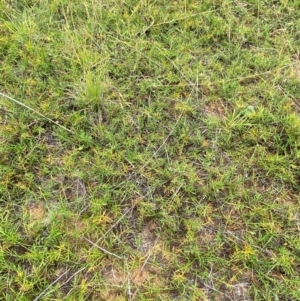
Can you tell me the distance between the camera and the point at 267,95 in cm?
213

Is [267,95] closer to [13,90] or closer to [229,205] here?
[229,205]

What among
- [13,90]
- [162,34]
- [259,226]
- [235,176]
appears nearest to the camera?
[259,226]

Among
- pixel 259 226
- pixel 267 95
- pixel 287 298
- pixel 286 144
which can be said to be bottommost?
pixel 287 298

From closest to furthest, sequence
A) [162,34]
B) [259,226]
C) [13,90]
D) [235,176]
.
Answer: [259,226] → [235,176] → [13,90] → [162,34]

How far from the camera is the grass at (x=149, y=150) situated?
1709mm

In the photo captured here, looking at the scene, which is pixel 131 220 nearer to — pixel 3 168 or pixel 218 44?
pixel 3 168

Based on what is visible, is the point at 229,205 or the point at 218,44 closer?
the point at 229,205

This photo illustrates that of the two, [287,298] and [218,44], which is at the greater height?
[218,44]

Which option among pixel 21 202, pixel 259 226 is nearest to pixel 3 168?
pixel 21 202

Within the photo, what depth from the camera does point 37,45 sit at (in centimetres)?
218

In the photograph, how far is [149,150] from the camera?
6.47 feet

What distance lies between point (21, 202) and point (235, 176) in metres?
1.12

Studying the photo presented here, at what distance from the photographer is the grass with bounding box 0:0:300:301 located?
5.61 feet

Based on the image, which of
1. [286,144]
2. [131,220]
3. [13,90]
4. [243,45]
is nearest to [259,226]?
[286,144]
